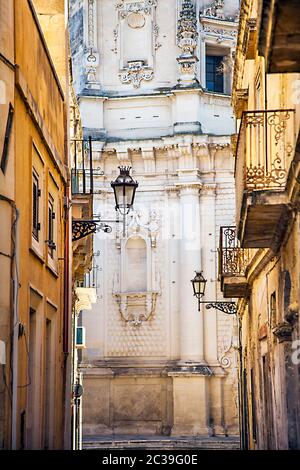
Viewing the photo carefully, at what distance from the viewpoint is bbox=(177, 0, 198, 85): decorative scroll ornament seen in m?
33.3

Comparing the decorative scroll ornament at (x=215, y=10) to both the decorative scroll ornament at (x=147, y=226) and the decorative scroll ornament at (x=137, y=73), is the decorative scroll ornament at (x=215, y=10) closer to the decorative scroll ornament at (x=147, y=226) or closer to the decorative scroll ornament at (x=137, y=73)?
the decorative scroll ornament at (x=137, y=73)

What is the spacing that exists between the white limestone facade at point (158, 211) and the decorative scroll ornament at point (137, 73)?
44 mm

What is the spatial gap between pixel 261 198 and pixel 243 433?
12.8 meters

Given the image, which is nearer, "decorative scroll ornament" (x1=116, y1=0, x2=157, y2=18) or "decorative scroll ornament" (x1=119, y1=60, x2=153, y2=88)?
"decorative scroll ornament" (x1=119, y1=60, x2=153, y2=88)

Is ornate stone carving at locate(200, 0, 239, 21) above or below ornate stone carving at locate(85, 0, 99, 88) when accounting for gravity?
above

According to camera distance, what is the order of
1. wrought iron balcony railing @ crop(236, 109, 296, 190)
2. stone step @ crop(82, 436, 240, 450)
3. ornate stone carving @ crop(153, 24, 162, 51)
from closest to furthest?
wrought iron balcony railing @ crop(236, 109, 296, 190) < stone step @ crop(82, 436, 240, 450) < ornate stone carving @ crop(153, 24, 162, 51)

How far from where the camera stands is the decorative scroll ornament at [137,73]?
33.9 m

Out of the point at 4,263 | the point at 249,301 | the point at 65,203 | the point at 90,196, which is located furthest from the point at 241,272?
the point at 4,263

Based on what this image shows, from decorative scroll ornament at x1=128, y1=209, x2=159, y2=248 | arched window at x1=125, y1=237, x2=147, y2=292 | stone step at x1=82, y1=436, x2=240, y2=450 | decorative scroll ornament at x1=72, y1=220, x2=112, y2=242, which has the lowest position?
stone step at x1=82, y1=436, x2=240, y2=450

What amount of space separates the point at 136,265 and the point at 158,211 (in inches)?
70.5

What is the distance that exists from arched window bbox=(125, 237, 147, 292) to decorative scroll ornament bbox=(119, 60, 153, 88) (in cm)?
495

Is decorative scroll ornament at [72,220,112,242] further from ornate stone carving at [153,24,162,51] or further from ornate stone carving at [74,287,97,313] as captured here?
ornate stone carving at [153,24,162,51]

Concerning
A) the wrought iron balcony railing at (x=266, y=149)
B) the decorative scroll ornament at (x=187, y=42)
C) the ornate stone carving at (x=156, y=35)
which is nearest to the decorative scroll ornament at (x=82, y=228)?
the wrought iron balcony railing at (x=266, y=149)

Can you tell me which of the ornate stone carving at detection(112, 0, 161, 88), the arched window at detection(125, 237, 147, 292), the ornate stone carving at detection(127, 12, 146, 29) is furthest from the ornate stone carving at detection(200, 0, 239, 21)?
the arched window at detection(125, 237, 147, 292)
